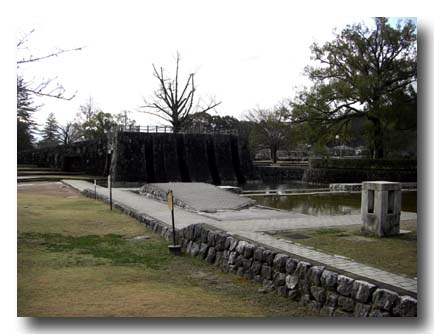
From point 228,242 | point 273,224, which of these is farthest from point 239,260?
point 273,224

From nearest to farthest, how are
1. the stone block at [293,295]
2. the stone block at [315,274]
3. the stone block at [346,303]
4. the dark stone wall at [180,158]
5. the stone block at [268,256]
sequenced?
the stone block at [346,303] < the stone block at [315,274] < the stone block at [293,295] < the stone block at [268,256] < the dark stone wall at [180,158]

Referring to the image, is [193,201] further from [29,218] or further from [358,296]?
[358,296]

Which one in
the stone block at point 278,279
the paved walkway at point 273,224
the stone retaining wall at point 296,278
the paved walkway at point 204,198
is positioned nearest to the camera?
the stone retaining wall at point 296,278

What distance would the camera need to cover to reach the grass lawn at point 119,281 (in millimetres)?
4375

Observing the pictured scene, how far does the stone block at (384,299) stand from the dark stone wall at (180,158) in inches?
931

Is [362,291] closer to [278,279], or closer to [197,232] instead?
[278,279]

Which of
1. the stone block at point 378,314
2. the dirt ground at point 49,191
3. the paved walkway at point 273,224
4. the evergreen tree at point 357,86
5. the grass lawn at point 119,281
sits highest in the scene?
the evergreen tree at point 357,86

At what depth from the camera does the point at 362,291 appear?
3.93 metres

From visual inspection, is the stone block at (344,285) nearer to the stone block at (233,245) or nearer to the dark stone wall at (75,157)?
the stone block at (233,245)

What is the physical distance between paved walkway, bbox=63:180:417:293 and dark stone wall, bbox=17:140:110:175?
1770cm

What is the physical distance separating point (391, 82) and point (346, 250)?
9.46 meters

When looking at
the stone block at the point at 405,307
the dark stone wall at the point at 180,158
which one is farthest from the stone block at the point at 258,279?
the dark stone wall at the point at 180,158

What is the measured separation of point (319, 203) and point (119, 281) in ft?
31.8

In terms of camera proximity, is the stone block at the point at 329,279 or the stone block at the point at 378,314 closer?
the stone block at the point at 378,314
